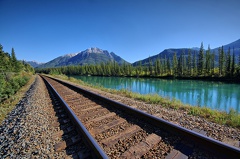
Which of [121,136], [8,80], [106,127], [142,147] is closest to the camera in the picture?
[142,147]

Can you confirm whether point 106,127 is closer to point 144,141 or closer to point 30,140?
point 144,141

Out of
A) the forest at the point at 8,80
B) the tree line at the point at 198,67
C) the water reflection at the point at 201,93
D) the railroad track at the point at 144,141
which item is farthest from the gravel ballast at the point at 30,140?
the tree line at the point at 198,67

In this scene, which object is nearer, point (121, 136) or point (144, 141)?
Result: point (144, 141)

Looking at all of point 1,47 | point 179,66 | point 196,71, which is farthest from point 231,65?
point 1,47

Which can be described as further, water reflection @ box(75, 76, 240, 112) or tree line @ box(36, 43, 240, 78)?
tree line @ box(36, 43, 240, 78)

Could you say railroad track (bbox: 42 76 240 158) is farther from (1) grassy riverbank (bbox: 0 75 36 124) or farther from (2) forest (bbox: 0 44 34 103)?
(2) forest (bbox: 0 44 34 103)

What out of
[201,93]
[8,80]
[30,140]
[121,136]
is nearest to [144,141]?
[121,136]

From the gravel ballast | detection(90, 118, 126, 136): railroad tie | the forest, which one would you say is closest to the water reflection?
detection(90, 118, 126, 136): railroad tie

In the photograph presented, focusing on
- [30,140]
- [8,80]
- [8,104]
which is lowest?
[8,104]

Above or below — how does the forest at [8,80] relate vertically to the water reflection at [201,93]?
above

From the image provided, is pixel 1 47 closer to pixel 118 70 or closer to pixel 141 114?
pixel 141 114

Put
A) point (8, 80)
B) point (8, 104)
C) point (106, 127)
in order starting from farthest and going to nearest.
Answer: point (8, 80), point (8, 104), point (106, 127)

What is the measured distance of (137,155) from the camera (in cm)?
244

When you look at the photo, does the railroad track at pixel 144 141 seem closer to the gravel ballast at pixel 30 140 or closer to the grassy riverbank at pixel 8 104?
the gravel ballast at pixel 30 140
